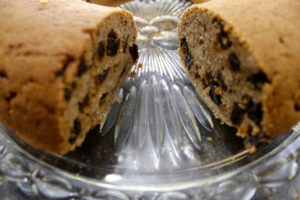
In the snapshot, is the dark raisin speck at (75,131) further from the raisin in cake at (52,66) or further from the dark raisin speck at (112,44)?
the dark raisin speck at (112,44)

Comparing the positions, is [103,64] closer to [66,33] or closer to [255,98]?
[66,33]

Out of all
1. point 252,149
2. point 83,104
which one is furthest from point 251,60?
point 83,104

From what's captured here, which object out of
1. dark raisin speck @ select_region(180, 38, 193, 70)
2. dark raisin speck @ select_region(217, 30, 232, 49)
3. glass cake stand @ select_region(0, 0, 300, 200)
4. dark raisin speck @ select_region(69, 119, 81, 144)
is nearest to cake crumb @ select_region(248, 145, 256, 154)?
glass cake stand @ select_region(0, 0, 300, 200)

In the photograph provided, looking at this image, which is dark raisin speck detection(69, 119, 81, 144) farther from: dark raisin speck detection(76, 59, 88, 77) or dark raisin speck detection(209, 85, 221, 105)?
dark raisin speck detection(209, 85, 221, 105)

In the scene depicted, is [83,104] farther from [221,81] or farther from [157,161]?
[221,81]

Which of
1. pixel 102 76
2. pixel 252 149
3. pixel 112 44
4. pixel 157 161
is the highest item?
pixel 112 44

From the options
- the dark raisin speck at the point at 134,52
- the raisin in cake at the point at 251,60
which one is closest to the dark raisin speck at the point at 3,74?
the dark raisin speck at the point at 134,52
